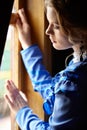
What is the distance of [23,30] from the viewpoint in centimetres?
132

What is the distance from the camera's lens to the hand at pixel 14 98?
1.22 metres

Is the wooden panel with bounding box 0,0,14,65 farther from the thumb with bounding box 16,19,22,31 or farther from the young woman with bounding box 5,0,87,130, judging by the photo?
the thumb with bounding box 16,19,22,31

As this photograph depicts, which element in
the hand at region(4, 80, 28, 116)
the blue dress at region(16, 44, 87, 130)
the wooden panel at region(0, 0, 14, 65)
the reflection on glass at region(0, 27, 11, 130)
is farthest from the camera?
the reflection on glass at region(0, 27, 11, 130)

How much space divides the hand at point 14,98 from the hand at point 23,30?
164 mm

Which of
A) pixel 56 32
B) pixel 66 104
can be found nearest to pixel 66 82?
pixel 66 104

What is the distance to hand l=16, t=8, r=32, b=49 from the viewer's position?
4.29ft

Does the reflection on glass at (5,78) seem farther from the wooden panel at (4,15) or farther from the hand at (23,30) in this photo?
the wooden panel at (4,15)

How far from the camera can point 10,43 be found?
136 cm

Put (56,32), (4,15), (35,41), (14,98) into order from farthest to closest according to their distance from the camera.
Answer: (35,41), (14,98), (56,32), (4,15)

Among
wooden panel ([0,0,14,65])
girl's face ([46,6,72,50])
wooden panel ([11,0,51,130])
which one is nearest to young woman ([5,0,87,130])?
girl's face ([46,6,72,50])

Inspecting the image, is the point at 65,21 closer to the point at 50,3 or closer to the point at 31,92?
the point at 50,3

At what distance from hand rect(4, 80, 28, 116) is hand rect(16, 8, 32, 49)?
0.16 m

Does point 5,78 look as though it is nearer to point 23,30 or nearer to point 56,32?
point 23,30

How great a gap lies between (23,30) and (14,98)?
273mm
